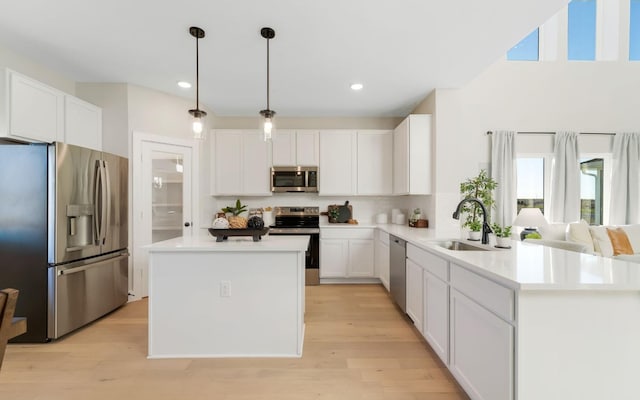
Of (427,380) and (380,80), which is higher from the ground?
(380,80)

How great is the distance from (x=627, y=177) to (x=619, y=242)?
4.19ft

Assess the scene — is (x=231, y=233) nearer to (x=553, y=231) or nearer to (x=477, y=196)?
(x=477, y=196)

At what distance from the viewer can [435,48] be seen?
2.55m

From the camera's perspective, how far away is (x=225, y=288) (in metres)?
2.12

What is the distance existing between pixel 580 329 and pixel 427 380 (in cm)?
106

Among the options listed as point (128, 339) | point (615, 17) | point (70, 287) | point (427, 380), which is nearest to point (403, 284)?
point (427, 380)

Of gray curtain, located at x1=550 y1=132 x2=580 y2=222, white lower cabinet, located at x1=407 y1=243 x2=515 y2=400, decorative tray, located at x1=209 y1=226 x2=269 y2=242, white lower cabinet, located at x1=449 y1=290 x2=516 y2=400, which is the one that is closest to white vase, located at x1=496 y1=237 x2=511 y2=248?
white lower cabinet, located at x1=407 y1=243 x2=515 y2=400

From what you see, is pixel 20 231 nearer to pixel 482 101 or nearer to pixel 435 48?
pixel 435 48

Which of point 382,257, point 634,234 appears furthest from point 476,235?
point 634,234

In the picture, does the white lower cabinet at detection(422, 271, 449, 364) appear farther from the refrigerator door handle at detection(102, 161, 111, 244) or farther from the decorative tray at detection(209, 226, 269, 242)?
the refrigerator door handle at detection(102, 161, 111, 244)

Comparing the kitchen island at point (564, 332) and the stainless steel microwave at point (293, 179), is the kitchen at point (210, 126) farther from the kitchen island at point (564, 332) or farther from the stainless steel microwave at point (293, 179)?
the kitchen island at point (564, 332)

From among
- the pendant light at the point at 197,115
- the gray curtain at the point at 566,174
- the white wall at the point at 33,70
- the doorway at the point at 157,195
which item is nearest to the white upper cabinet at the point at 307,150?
the doorway at the point at 157,195

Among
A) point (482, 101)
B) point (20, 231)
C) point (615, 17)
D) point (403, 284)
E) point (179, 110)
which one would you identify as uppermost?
point (615, 17)

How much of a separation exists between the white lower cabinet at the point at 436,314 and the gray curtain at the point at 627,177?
399 centimetres
